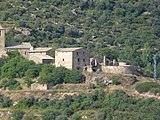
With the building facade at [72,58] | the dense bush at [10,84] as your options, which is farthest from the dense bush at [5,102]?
the building facade at [72,58]

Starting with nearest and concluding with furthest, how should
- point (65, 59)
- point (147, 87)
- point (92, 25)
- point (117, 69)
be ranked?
point (147, 87), point (117, 69), point (65, 59), point (92, 25)

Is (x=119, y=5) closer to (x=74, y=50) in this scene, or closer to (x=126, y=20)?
(x=126, y=20)

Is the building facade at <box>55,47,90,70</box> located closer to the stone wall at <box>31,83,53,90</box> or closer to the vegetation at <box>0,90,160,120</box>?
the stone wall at <box>31,83,53,90</box>

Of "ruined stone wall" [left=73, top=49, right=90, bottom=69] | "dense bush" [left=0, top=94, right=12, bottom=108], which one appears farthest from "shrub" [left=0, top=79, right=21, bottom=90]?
"ruined stone wall" [left=73, top=49, right=90, bottom=69]

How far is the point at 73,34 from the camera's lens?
137500mm

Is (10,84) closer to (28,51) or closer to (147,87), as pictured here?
(28,51)

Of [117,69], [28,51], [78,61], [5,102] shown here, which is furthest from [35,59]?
[117,69]

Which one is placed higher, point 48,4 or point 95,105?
point 48,4

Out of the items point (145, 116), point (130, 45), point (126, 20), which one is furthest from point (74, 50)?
point (126, 20)

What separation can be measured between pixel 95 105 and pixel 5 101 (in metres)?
7.10

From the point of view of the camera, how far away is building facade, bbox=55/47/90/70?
108875mm

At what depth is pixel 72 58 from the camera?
109 m

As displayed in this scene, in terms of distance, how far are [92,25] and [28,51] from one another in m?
30.8

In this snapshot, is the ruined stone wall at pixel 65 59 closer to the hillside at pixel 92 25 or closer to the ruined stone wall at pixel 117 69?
the ruined stone wall at pixel 117 69
